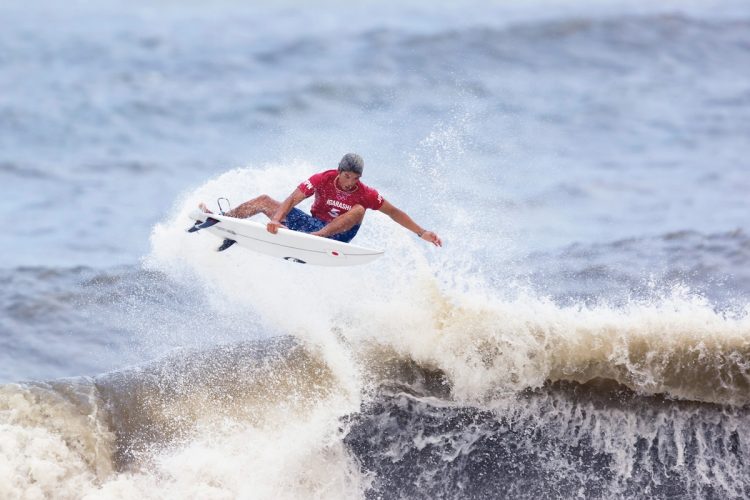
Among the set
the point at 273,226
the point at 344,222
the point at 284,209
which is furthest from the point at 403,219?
the point at 273,226

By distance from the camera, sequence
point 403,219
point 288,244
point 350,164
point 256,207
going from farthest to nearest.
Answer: point 256,207
point 288,244
point 403,219
point 350,164

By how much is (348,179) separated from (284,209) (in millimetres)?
842

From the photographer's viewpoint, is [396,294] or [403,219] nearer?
[403,219]

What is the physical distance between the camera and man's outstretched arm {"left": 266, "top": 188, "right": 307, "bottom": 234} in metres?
9.69

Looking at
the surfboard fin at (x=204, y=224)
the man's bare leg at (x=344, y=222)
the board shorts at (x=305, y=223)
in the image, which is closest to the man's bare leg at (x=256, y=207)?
the surfboard fin at (x=204, y=224)

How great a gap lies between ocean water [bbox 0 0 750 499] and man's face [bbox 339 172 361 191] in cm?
165

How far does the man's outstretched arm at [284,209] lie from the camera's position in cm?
969

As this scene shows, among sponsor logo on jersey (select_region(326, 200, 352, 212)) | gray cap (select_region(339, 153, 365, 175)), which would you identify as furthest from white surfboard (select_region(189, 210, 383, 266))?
gray cap (select_region(339, 153, 365, 175))

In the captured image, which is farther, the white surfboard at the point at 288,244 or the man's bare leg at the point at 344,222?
the white surfboard at the point at 288,244

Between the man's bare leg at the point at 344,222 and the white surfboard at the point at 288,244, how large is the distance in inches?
3.5

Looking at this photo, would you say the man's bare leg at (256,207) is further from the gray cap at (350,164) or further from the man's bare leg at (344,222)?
the gray cap at (350,164)

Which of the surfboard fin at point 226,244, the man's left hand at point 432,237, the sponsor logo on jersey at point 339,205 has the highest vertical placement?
the sponsor logo on jersey at point 339,205

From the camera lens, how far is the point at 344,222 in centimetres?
974

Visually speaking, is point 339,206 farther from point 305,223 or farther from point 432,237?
point 432,237
